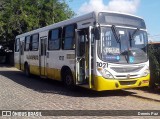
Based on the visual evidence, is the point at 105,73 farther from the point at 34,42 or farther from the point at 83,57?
the point at 34,42

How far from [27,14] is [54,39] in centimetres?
1838

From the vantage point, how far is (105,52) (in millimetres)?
10844

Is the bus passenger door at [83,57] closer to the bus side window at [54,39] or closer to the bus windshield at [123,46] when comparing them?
the bus windshield at [123,46]

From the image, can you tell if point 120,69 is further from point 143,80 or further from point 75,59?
point 75,59

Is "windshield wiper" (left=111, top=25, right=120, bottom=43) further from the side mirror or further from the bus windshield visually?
the side mirror

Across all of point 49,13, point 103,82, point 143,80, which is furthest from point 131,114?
point 49,13

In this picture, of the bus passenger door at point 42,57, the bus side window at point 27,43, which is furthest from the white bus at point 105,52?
the bus side window at point 27,43

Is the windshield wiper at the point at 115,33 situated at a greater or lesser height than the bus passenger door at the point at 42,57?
greater

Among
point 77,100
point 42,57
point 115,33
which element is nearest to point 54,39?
point 42,57

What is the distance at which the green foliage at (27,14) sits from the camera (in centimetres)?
3135

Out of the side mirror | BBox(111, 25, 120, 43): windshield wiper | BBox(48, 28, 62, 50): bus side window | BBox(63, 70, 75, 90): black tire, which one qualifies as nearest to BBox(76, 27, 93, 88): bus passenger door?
the side mirror

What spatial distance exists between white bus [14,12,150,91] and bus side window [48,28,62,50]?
1.72ft

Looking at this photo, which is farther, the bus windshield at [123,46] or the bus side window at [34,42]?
the bus side window at [34,42]

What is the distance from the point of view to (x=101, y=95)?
11.8 meters
